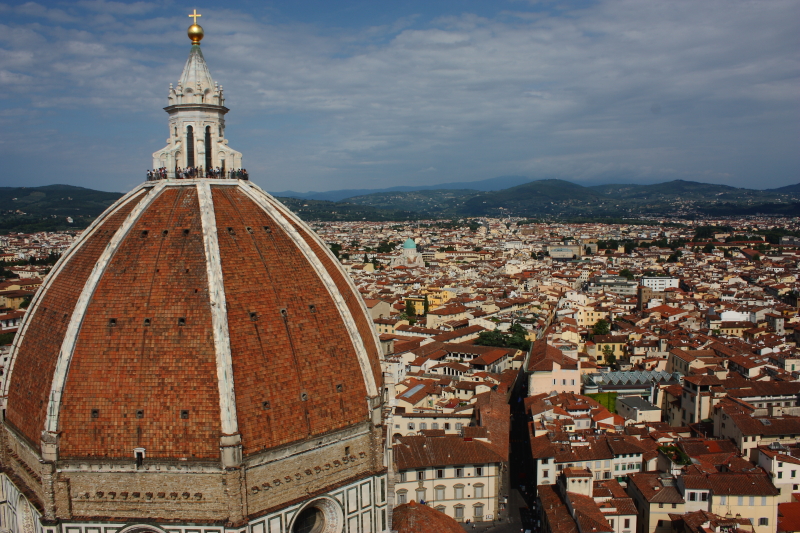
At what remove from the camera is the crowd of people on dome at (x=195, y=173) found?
13.7 m

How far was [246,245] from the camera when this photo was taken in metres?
12.5

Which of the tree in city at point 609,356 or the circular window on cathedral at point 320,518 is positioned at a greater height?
the circular window on cathedral at point 320,518

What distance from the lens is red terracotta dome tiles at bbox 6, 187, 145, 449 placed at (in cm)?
1186

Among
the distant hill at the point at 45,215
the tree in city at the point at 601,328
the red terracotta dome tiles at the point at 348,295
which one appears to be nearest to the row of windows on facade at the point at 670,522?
the red terracotta dome tiles at the point at 348,295

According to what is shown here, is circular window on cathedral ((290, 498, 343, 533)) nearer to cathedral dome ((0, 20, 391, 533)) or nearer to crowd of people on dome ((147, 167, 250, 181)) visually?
cathedral dome ((0, 20, 391, 533))

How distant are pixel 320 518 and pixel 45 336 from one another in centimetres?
602

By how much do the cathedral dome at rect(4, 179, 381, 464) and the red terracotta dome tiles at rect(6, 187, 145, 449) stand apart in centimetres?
4

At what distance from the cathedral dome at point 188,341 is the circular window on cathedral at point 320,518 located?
4.78ft

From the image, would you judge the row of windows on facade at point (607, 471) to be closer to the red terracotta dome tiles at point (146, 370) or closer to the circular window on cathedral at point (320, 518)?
the circular window on cathedral at point (320, 518)

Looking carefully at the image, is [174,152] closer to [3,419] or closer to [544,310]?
[3,419]

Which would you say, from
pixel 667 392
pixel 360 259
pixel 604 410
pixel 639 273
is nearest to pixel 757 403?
pixel 667 392

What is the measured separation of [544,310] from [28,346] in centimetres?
5592

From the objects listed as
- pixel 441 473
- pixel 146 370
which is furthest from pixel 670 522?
pixel 146 370

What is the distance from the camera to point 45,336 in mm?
12305
